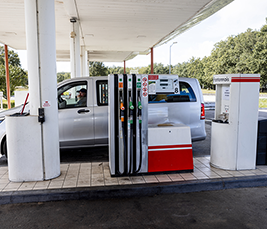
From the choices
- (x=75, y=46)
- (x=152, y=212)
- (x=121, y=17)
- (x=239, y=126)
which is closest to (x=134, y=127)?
(x=152, y=212)

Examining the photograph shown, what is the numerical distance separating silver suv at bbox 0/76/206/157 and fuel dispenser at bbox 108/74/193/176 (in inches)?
54.0

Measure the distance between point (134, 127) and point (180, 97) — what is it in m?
2.09

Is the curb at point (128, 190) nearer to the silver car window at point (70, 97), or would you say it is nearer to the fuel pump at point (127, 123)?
the fuel pump at point (127, 123)

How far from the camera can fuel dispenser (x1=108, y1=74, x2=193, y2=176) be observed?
4527 mm

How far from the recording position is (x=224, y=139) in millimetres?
4984

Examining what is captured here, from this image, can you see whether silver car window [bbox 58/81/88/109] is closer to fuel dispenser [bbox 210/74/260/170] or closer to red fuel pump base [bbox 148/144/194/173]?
red fuel pump base [bbox 148/144/194/173]

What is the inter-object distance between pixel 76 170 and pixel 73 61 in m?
7.30

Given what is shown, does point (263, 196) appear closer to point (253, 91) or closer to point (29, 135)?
point (253, 91)

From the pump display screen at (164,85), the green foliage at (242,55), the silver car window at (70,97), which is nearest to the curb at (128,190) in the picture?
the pump display screen at (164,85)

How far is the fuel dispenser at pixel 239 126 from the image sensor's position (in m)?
4.86

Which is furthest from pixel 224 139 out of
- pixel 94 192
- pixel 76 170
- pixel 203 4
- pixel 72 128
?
pixel 203 4

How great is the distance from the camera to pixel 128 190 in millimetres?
4195

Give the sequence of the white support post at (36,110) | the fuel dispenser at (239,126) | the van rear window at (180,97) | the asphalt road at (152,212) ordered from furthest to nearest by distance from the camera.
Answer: the van rear window at (180,97)
the fuel dispenser at (239,126)
the white support post at (36,110)
the asphalt road at (152,212)

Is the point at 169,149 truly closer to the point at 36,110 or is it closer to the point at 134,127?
the point at 134,127
